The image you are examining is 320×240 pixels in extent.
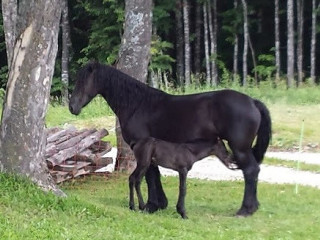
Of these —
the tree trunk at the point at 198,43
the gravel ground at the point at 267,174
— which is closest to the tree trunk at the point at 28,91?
the gravel ground at the point at 267,174

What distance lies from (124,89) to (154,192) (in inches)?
59.5

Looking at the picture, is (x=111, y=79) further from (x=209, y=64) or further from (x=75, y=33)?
(x=75, y=33)

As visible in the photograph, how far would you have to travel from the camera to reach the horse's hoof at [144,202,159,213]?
31.1ft

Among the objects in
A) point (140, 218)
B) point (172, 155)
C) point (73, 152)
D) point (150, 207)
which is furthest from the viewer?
point (73, 152)

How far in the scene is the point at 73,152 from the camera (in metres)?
12.4

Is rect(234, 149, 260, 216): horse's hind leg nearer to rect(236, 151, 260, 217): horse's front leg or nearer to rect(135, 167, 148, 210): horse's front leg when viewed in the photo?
rect(236, 151, 260, 217): horse's front leg

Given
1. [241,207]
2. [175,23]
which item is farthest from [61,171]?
[175,23]

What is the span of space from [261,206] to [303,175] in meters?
3.88

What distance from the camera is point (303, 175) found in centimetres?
1382

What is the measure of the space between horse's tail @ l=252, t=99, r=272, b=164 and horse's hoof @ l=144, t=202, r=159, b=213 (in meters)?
1.61

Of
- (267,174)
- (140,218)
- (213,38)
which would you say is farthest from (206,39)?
(140,218)

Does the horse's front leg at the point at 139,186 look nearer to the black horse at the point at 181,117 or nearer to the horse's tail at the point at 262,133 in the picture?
the black horse at the point at 181,117

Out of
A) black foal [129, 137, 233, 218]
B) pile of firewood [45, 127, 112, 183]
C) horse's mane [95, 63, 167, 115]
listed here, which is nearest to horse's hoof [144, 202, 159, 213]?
black foal [129, 137, 233, 218]

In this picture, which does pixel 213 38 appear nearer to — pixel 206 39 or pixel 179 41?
pixel 206 39
